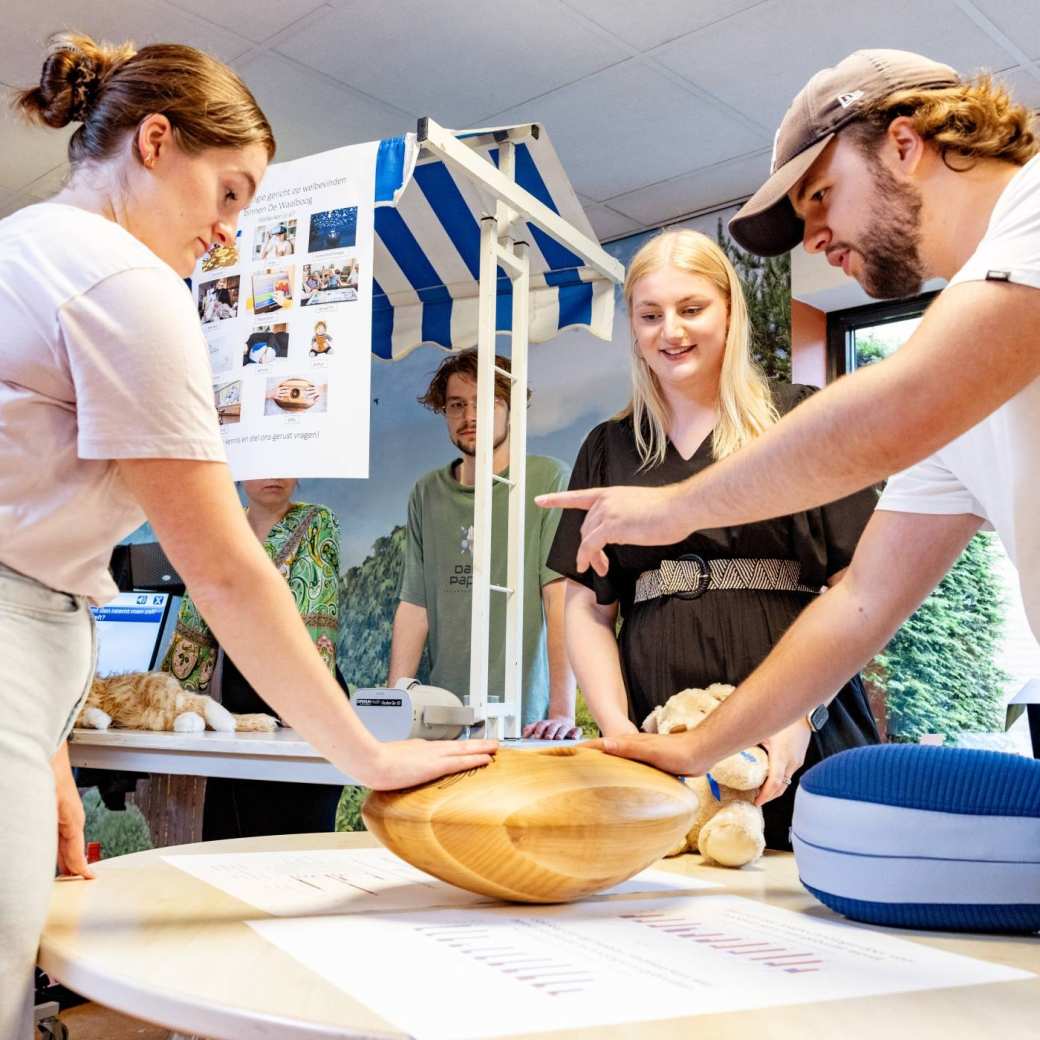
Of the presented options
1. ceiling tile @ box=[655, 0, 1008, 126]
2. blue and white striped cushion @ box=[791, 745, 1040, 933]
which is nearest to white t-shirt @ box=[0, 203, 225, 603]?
blue and white striped cushion @ box=[791, 745, 1040, 933]

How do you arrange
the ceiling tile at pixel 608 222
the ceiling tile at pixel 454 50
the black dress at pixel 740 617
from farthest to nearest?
the ceiling tile at pixel 608 222, the ceiling tile at pixel 454 50, the black dress at pixel 740 617

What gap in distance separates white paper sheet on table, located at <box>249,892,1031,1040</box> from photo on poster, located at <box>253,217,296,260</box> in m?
2.35

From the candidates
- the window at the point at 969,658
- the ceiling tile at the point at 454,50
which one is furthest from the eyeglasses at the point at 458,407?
the window at the point at 969,658

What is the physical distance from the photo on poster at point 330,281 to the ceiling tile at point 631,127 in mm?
1656

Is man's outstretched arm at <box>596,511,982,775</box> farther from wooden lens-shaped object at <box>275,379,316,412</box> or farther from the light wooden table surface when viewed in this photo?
wooden lens-shaped object at <box>275,379,316,412</box>

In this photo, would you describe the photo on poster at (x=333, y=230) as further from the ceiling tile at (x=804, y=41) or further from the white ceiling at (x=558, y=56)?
the ceiling tile at (x=804, y=41)

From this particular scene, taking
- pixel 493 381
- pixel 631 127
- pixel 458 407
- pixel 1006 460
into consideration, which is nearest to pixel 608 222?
pixel 631 127

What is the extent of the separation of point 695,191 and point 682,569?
358cm

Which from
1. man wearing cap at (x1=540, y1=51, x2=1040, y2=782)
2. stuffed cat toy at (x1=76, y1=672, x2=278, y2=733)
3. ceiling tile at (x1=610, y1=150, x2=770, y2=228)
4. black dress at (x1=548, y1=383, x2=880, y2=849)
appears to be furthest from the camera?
ceiling tile at (x1=610, y1=150, x2=770, y2=228)

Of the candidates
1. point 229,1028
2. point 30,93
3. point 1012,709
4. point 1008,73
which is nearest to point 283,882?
point 229,1028

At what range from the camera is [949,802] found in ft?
2.86

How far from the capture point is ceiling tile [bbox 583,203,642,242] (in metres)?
5.10

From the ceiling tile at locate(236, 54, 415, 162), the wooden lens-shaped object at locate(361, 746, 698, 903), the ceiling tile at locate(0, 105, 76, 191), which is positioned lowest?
the wooden lens-shaped object at locate(361, 746, 698, 903)

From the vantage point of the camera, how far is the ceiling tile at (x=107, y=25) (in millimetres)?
3596
